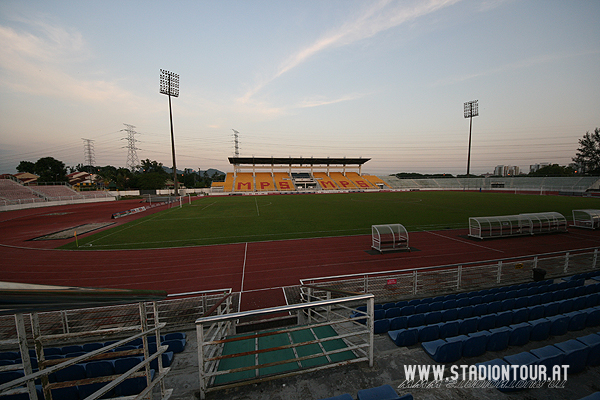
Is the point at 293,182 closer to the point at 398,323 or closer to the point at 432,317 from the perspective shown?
the point at 432,317

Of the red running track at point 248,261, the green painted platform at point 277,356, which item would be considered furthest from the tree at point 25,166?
the green painted platform at point 277,356

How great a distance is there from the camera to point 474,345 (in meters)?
4.16

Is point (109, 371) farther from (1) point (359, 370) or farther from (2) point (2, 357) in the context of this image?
(1) point (359, 370)

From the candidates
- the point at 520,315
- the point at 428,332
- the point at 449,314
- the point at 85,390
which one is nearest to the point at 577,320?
the point at 520,315

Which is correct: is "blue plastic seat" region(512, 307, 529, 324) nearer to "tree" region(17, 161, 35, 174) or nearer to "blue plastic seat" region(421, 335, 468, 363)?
"blue plastic seat" region(421, 335, 468, 363)

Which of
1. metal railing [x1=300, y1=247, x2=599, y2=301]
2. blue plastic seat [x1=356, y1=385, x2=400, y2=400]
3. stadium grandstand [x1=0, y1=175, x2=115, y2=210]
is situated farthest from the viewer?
stadium grandstand [x1=0, y1=175, x2=115, y2=210]

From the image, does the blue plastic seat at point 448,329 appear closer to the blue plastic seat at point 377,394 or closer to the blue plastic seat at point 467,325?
the blue plastic seat at point 467,325

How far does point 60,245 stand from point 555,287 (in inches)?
1045

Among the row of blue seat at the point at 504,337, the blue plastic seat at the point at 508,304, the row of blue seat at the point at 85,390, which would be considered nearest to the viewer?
the row of blue seat at the point at 85,390

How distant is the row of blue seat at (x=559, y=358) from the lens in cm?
353

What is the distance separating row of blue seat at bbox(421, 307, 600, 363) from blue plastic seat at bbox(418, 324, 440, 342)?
0.25m

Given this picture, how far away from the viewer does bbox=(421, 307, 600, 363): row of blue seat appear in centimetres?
400

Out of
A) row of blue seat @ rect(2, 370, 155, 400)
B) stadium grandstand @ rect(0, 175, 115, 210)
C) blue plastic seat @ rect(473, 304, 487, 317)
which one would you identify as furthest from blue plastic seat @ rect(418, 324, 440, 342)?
stadium grandstand @ rect(0, 175, 115, 210)

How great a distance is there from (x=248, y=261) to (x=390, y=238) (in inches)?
327
